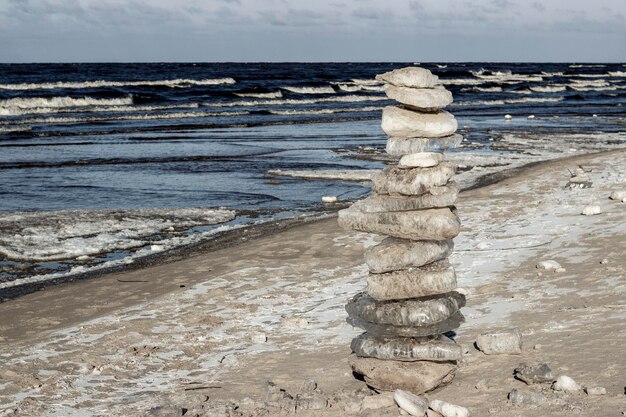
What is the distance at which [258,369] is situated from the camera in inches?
369

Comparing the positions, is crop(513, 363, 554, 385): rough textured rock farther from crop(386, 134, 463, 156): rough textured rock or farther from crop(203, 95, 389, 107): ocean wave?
crop(203, 95, 389, 107): ocean wave

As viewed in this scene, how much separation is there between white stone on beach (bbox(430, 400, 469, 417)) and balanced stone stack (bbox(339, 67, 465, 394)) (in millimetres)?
771

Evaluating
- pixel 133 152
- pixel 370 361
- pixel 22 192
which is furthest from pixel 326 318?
pixel 133 152

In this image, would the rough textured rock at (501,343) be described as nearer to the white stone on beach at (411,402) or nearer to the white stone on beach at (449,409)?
the white stone on beach at (411,402)

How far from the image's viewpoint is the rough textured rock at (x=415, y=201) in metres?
8.57

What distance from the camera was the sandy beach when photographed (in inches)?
330

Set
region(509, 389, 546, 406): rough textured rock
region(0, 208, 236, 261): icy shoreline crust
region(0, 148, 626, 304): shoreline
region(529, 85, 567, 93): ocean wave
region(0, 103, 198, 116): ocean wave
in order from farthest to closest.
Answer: region(529, 85, 567, 93): ocean wave
region(0, 103, 198, 116): ocean wave
region(0, 208, 236, 261): icy shoreline crust
region(0, 148, 626, 304): shoreline
region(509, 389, 546, 406): rough textured rock

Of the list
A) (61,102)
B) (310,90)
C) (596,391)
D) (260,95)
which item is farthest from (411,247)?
(310,90)

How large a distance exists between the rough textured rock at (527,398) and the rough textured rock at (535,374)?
305 mm

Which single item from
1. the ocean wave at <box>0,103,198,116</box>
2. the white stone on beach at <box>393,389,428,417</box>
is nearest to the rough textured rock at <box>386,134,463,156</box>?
the white stone on beach at <box>393,389,428,417</box>

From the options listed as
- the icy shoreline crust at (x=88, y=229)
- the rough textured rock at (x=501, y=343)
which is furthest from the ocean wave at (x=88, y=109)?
the rough textured rock at (x=501, y=343)

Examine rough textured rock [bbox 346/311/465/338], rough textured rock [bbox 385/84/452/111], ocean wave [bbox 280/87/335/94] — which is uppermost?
rough textured rock [bbox 385/84/452/111]

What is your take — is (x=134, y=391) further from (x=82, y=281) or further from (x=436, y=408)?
(x=82, y=281)

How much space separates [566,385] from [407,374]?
1.38 metres
